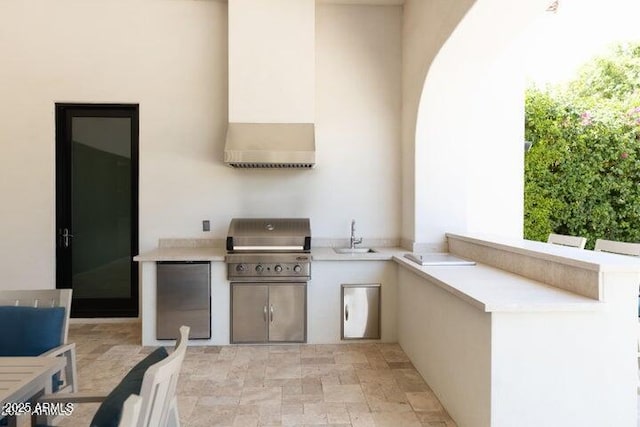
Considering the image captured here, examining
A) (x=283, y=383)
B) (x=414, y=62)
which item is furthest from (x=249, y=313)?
(x=414, y=62)

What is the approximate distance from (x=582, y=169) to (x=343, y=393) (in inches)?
194

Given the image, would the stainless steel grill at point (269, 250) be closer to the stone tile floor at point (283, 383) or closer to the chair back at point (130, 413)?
the stone tile floor at point (283, 383)

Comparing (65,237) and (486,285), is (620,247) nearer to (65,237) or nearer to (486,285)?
(486,285)

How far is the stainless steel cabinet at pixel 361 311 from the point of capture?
3797 mm

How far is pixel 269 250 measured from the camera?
152 inches

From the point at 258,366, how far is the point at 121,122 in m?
2.95

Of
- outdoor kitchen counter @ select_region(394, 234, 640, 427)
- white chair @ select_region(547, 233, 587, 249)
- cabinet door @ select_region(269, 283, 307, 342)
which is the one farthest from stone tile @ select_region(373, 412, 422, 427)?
white chair @ select_region(547, 233, 587, 249)

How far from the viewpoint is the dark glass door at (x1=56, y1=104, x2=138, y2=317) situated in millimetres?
4340

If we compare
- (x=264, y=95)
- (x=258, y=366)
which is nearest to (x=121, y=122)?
(x=264, y=95)

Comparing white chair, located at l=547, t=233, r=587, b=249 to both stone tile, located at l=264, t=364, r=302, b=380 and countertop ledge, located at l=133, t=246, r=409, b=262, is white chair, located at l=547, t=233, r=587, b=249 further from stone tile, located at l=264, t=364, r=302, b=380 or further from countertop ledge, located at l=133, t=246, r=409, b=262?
stone tile, located at l=264, t=364, r=302, b=380

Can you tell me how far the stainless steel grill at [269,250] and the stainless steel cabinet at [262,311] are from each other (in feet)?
0.28

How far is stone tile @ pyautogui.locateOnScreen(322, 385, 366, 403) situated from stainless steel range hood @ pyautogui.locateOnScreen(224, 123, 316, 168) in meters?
1.97

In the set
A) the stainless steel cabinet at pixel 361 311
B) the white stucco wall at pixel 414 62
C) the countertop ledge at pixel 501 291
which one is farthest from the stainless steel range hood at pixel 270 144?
the countertop ledge at pixel 501 291

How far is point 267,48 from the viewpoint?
3.86 metres
